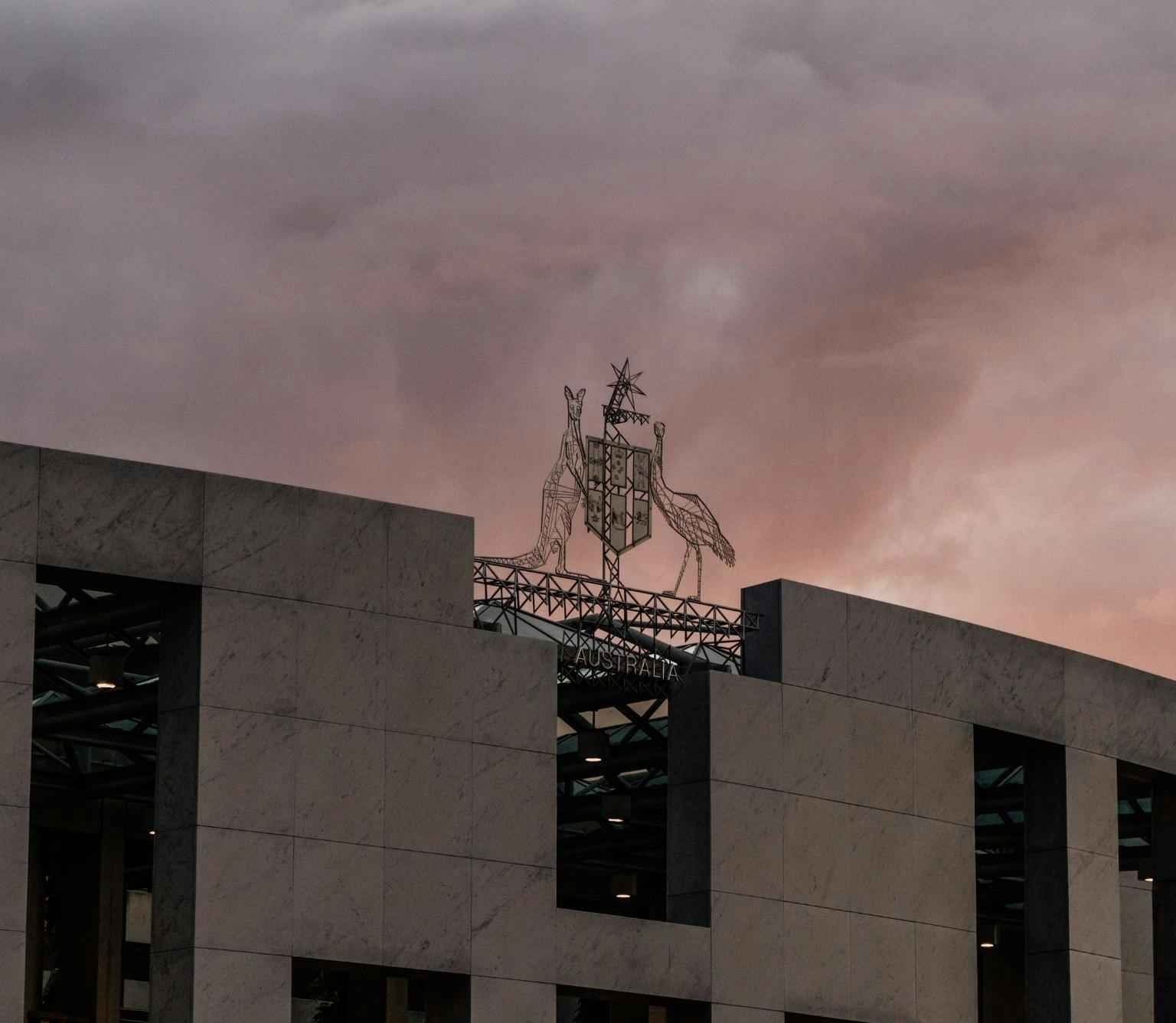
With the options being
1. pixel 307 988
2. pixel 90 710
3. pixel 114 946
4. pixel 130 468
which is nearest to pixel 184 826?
pixel 130 468

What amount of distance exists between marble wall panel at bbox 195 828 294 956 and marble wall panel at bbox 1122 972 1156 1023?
3914 centimetres

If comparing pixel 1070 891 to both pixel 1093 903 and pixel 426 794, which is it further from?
pixel 426 794

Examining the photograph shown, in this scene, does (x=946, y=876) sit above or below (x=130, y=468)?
below

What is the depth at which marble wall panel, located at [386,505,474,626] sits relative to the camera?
39.0m

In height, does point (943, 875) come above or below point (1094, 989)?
above

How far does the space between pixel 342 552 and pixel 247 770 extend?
399 centimetres

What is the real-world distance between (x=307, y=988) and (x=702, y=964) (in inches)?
941

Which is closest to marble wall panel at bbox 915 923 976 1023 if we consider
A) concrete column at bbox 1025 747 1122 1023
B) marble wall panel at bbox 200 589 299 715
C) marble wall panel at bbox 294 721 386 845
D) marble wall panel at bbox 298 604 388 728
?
concrete column at bbox 1025 747 1122 1023

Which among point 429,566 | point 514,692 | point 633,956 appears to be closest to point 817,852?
point 633,956

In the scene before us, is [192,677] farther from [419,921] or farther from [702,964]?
[702,964]

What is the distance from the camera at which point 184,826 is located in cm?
3622

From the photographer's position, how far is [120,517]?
3631 centimetres

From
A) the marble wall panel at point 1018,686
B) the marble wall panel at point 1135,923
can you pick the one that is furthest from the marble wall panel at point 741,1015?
the marble wall panel at point 1135,923

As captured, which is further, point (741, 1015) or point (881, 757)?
point (881, 757)
